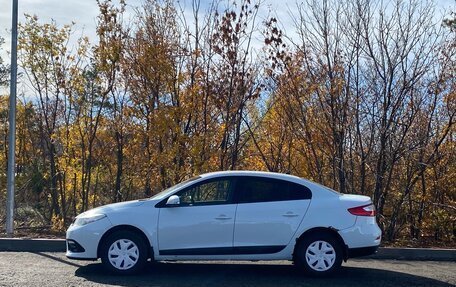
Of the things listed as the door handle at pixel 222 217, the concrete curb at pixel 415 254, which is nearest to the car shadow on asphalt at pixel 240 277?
the door handle at pixel 222 217

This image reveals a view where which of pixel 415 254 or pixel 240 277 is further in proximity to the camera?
pixel 415 254

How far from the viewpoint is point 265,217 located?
9.58m

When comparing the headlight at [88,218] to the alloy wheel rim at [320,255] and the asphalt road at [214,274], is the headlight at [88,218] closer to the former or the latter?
the asphalt road at [214,274]

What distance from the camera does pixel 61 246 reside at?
1196 centimetres

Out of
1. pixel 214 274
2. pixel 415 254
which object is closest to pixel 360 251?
pixel 214 274

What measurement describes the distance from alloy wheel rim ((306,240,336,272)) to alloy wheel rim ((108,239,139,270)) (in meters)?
2.47

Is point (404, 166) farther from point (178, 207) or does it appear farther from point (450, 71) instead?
point (178, 207)

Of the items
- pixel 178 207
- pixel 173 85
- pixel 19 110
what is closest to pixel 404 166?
pixel 173 85

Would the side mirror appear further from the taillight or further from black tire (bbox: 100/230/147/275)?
the taillight

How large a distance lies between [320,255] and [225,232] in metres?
1.40

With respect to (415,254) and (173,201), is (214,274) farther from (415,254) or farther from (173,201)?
(415,254)

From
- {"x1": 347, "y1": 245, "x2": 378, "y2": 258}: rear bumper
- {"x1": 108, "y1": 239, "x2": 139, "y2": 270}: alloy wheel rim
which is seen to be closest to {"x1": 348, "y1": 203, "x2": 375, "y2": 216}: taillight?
{"x1": 347, "y1": 245, "x2": 378, "y2": 258}: rear bumper

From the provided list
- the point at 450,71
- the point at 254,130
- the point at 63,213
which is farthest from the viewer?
the point at 63,213

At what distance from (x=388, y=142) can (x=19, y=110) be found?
1258 centimetres
